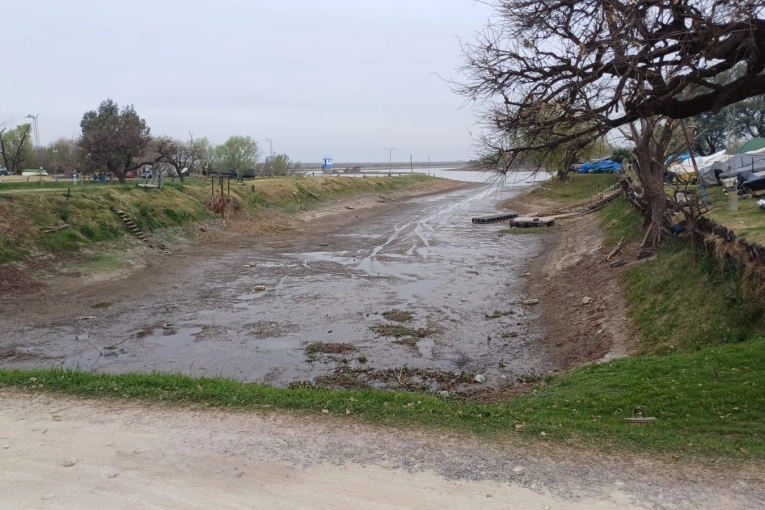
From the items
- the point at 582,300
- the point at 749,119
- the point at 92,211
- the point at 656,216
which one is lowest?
the point at 582,300

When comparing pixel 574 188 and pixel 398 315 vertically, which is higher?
pixel 574 188

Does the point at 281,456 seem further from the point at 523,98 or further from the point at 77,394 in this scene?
the point at 523,98

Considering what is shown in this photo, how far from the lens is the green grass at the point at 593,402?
673cm

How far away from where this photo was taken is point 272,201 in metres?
46.4

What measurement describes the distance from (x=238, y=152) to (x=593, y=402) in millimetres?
75084

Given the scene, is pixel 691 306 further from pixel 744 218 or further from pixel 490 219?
pixel 490 219

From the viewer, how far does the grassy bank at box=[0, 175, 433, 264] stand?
2312 centimetres

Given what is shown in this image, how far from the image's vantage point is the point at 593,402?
822 cm

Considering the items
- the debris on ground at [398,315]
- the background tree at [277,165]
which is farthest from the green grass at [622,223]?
the background tree at [277,165]

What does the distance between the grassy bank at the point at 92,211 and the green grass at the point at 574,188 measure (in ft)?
70.7

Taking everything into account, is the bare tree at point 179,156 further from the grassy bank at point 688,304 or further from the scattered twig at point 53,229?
the grassy bank at point 688,304

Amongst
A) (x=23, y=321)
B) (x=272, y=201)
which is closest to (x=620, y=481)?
(x=23, y=321)

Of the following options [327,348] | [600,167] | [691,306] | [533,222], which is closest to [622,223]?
[533,222]

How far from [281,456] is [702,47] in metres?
6.25
